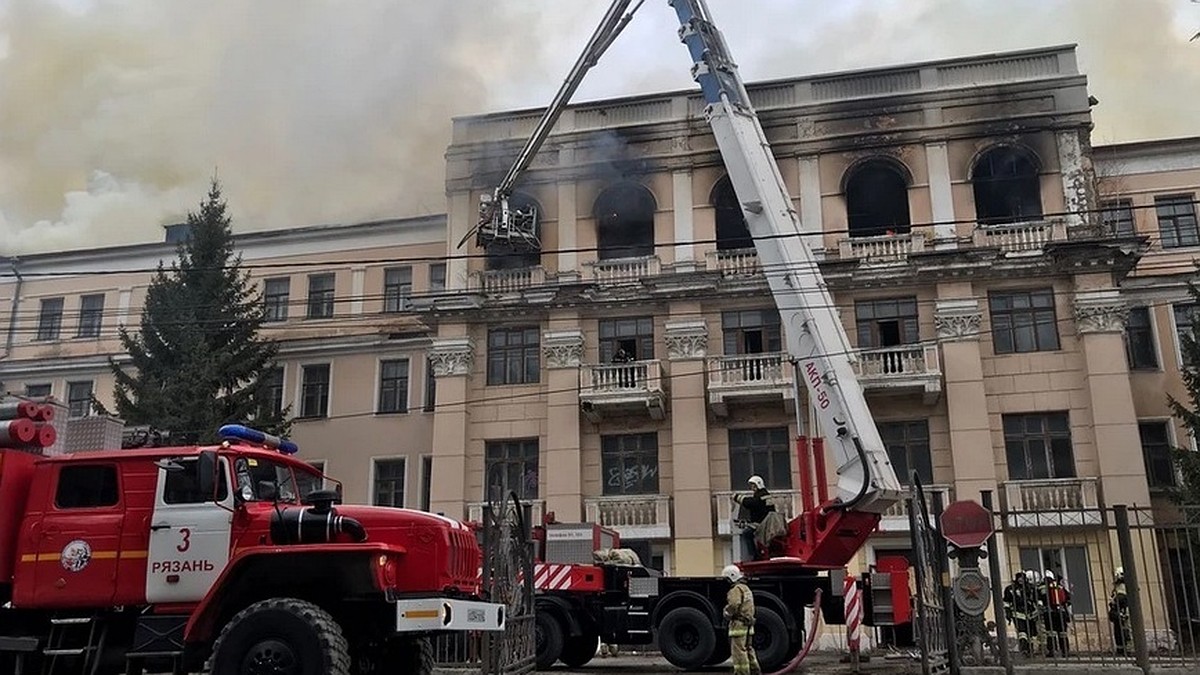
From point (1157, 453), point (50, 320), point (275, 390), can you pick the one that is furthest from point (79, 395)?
point (1157, 453)

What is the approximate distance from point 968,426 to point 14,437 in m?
21.6

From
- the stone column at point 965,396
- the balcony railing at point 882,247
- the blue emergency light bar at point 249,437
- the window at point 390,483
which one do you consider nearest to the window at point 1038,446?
the stone column at point 965,396

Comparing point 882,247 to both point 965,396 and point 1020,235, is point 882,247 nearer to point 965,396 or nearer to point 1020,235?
point 1020,235

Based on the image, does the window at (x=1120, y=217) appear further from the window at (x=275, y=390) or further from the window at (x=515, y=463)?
the window at (x=275, y=390)

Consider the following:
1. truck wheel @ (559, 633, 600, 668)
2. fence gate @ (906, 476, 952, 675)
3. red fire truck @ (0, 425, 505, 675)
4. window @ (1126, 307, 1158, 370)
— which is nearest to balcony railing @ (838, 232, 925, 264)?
window @ (1126, 307, 1158, 370)

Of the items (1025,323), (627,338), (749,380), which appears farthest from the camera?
(627,338)

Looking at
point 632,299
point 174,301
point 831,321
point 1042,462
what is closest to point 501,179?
point 632,299

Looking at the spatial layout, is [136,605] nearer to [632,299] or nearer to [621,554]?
[621,554]

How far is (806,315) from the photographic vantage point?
1725 cm

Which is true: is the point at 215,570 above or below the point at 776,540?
below

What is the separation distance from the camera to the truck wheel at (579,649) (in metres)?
17.3

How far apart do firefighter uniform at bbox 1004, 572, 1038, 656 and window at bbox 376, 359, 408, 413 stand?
65.8ft

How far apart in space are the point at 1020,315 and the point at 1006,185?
12.7ft

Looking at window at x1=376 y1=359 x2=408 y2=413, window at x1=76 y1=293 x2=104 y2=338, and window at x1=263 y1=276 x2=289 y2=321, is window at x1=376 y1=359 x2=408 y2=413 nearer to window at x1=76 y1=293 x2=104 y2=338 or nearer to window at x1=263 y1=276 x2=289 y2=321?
window at x1=263 y1=276 x2=289 y2=321
